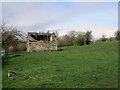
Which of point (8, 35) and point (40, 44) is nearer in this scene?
point (8, 35)

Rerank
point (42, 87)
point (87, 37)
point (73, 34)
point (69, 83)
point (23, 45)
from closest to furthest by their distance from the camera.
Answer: point (42, 87) < point (69, 83) < point (23, 45) < point (87, 37) < point (73, 34)

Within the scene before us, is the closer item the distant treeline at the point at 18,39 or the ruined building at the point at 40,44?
the distant treeline at the point at 18,39

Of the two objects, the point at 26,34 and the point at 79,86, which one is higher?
the point at 26,34

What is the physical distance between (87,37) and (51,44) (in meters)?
18.2

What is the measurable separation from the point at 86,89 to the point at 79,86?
23.3 inches

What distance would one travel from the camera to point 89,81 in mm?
9242

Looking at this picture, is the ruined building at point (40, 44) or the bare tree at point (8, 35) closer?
the bare tree at point (8, 35)

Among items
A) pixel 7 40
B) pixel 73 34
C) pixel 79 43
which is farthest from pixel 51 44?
pixel 73 34

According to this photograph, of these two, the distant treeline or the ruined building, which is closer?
the distant treeline

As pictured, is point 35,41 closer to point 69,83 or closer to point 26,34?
point 26,34

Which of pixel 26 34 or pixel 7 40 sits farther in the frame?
pixel 26 34

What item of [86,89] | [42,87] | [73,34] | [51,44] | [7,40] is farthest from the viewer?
[73,34]

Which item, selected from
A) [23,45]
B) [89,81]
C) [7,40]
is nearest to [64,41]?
[23,45]

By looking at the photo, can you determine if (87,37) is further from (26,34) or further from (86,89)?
(86,89)
